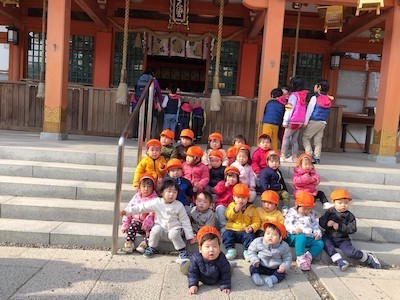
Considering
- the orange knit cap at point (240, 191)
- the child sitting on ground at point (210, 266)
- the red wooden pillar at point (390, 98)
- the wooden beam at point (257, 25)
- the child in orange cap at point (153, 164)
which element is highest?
the wooden beam at point (257, 25)

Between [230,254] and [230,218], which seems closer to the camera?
[230,254]

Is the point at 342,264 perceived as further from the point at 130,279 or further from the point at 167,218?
the point at 130,279

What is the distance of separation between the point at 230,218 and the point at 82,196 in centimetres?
212

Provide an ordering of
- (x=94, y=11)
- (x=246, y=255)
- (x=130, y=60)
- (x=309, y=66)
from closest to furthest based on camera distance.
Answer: (x=246, y=255) < (x=94, y=11) < (x=130, y=60) < (x=309, y=66)

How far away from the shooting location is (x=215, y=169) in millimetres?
5273

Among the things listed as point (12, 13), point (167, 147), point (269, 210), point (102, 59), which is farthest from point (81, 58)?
point (269, 210)

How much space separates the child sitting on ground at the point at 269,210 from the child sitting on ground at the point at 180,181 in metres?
0.88

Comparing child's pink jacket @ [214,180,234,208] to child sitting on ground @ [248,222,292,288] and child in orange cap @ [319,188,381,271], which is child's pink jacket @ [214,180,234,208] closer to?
child sitting on ground @ [248,222,292,288]

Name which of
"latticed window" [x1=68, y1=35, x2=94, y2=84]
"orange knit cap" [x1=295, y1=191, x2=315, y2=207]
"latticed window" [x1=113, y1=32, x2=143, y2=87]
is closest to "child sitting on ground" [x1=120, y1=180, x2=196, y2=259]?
"orange knit cap" [x1=295, y1=191, x2=315, y2=207]

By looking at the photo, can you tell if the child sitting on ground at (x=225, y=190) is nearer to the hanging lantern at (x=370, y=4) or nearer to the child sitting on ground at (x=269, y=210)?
the child sitting on ground at (x=269, y=210)

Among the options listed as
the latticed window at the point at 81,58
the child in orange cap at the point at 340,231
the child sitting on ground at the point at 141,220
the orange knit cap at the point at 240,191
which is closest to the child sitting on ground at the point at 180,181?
the child sitting on ground at the point at 141,220

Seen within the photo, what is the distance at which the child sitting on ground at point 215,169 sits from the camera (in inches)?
204

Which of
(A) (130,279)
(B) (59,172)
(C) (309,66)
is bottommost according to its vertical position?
(A) (130,279)

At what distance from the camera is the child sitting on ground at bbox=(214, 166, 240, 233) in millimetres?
4680
